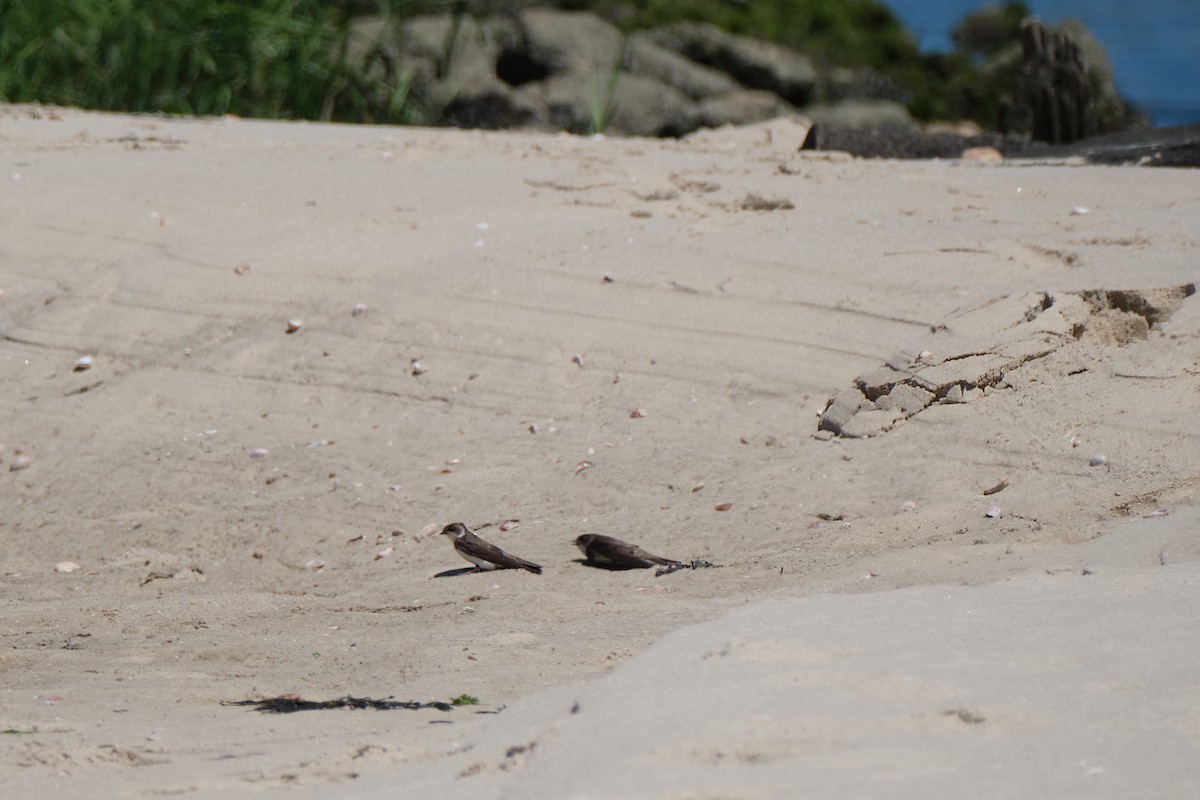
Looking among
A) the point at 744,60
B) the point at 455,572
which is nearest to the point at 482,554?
the point at 455,572

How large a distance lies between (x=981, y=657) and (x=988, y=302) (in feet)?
8.69

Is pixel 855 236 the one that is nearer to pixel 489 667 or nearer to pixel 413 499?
pixel 413 499

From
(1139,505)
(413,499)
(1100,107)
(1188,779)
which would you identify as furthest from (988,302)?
(1100,107)

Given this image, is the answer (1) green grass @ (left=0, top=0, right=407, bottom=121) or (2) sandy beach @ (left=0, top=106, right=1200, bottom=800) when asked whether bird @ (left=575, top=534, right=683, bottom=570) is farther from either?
(1) green grass @ (left=0, top=0, right=407, bottom=121)

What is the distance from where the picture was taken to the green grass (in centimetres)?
947

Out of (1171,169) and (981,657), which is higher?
(1171,169)

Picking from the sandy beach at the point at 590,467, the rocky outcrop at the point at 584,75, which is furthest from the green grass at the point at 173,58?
the sandy beach at the point at 590,467

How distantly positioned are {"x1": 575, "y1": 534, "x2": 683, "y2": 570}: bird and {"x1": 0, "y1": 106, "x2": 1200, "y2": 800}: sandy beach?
0.25 feet

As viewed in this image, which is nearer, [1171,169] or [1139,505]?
[1139,505]

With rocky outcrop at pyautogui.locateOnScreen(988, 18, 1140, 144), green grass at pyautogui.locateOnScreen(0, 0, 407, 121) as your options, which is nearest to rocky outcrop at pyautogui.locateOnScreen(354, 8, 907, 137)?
green grass at pyautogui.locateOnScreen(0, 0, 407, 121)

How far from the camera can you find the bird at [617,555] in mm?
4375

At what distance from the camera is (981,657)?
308 cm

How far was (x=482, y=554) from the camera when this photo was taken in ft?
14.6

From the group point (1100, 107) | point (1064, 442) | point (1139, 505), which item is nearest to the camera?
point (1139, 505)
